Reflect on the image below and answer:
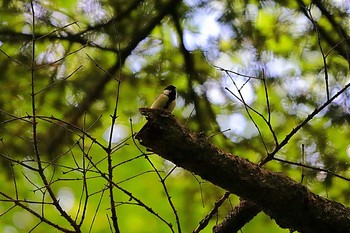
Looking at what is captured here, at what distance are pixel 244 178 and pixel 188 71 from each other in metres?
1.06

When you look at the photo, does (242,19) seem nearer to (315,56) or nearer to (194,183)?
(315,56)

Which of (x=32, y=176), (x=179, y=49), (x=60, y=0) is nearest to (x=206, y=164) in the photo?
(x=179, y=49)

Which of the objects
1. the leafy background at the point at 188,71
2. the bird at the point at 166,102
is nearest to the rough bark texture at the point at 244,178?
the bird at the point at 166,102

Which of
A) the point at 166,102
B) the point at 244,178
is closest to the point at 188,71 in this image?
the point at 166,102

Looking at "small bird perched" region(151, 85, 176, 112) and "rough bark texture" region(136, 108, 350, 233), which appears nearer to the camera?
"rough bark texture" region(136, 108, 350, 233)

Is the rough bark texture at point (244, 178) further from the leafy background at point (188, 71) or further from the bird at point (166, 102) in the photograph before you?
the leafy background at point (188, 71)

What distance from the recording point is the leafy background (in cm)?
219

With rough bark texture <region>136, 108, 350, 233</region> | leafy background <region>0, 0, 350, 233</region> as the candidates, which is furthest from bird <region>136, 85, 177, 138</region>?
leafy background <region>0, 0, 350, 233</region>

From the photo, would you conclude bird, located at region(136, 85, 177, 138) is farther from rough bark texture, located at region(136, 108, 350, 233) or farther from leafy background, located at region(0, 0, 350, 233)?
leafy background, located at region(0, 0, 350, 233)

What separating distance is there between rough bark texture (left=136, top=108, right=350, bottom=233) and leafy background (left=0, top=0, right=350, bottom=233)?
82cm

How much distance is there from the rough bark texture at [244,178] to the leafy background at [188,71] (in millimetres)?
823

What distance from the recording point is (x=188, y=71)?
89.6 inches

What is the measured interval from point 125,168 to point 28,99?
32.4 inches

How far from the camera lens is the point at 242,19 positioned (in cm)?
223
